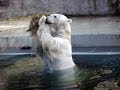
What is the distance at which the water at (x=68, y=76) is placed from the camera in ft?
20.7

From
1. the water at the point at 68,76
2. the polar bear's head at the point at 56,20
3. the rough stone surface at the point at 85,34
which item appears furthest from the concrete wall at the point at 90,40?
the polar bear's head at the point at 56,20

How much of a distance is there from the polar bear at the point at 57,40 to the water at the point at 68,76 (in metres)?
0.17

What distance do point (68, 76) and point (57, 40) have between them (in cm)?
67

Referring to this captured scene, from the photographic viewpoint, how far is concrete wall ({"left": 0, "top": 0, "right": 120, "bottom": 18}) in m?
11.8

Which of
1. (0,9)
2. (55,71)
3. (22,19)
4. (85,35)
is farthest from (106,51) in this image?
(0,9)

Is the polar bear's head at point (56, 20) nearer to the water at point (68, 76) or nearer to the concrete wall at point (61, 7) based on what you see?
the water at point (68, 76)

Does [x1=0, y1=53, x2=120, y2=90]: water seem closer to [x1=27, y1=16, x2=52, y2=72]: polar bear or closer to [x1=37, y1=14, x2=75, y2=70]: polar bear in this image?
[x1=37, y1=14, x2=75, y2=70]: polar bear

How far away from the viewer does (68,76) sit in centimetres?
672

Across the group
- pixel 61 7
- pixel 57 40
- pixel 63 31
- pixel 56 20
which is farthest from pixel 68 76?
pixel 61 7

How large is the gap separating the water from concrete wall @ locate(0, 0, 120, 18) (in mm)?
3822

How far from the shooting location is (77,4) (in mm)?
11945

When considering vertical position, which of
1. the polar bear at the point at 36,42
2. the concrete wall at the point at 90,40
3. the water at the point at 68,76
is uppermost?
the polar bear at the point at 36,42

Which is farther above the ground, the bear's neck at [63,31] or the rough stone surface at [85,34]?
the bear's neck at [63,31]

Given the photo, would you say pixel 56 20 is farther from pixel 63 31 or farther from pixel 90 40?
pixel 90 40
